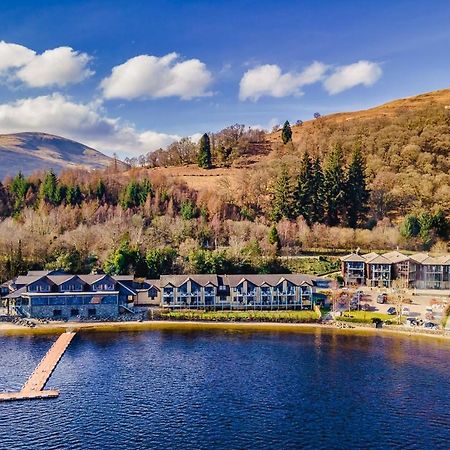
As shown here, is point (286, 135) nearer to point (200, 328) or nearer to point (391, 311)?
point (391, 311)

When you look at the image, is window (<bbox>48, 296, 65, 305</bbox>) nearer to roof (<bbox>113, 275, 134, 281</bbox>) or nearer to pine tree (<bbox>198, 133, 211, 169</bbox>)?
roof (<bbox>113, 275, 134, 281</bbox>)

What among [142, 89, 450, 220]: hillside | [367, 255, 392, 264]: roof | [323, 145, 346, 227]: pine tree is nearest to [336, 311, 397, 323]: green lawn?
[367, 255, 392, 264]: roof

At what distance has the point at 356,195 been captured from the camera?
105125 mm

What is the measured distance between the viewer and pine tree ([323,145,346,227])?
104m

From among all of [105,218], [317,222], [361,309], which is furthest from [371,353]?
[105,218]

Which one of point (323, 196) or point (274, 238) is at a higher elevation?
point (323, 196)

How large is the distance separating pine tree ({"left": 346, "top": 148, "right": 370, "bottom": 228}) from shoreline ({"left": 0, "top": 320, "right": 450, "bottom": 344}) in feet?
138

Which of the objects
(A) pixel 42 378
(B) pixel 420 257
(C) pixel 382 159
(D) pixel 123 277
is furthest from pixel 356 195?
(A) pixel 42 378

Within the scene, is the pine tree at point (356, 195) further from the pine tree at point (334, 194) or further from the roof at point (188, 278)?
the roof at point (188, 278)

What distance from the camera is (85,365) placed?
162 ft

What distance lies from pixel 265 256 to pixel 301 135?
272 ft

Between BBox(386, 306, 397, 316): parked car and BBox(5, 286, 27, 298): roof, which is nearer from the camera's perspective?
BBox(5, 286, 27, 298): roof

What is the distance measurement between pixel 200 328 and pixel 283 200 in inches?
1746

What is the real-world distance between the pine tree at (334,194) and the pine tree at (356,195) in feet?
4.62
